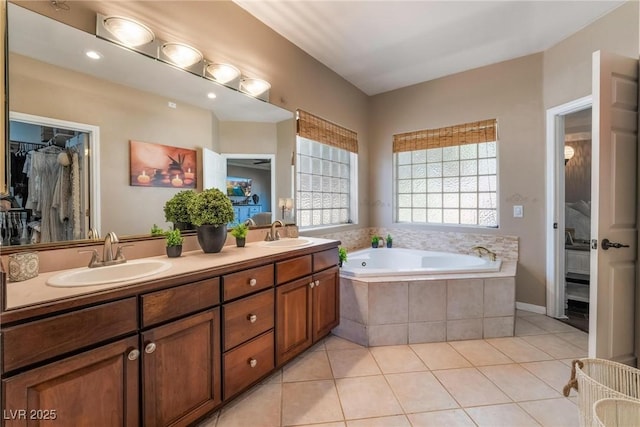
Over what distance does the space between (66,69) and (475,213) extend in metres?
3.73

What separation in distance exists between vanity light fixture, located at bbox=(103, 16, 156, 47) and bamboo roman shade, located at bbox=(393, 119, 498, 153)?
292 cm

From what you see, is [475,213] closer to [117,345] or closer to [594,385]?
[594,385]

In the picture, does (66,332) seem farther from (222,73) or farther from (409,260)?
(409,260)

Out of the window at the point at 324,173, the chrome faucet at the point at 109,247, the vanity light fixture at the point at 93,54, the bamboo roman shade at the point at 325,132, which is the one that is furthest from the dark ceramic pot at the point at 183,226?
the bamboo roman shade at the point at 325,132

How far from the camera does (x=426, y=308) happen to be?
2.34 metres

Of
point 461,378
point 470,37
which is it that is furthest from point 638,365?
point 470,37

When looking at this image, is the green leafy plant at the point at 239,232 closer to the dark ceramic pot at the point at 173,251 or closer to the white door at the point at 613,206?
the dark ceramic pot at the point at 173,251

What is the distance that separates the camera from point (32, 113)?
4.04 feet

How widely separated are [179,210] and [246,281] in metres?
0.67

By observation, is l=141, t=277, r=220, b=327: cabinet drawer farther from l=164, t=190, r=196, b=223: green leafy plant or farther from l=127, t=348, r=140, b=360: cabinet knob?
l=164, t=190, r=196, b=223: green leafy plant

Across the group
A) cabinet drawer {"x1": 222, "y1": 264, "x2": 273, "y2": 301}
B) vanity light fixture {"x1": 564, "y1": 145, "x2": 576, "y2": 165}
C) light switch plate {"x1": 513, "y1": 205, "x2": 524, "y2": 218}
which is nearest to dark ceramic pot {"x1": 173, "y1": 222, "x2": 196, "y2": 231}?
cabinet drawer {"x1": 222, "y1": 264, "x2": 273, "y2": 301}

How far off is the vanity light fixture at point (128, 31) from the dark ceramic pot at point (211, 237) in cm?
113

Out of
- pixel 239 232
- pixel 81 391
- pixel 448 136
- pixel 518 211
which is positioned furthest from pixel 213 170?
pixel 518 211

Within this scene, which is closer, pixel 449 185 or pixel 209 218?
pixel 209 218
